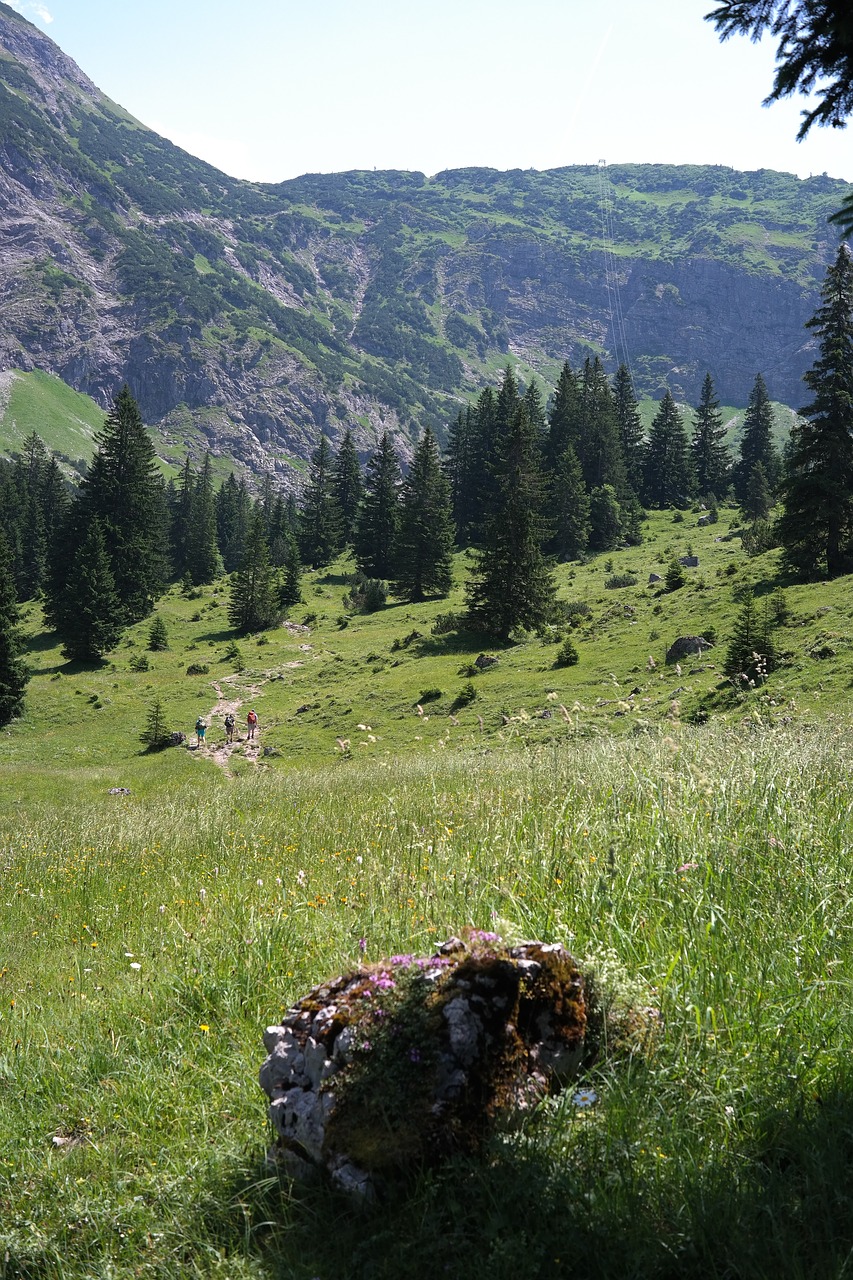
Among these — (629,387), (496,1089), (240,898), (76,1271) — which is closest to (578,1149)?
(496,1089)

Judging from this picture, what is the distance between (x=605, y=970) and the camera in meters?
3.15

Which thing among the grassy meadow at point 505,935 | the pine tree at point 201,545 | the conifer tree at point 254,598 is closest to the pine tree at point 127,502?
the conifer tree at point 254,598

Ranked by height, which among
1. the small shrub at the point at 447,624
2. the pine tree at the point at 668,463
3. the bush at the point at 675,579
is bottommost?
the small shrub at the point at 447,624

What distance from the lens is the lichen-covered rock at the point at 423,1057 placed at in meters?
2.68

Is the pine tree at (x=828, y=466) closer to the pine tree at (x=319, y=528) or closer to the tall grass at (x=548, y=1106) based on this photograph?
the tall grass at (x=548, y=1106)

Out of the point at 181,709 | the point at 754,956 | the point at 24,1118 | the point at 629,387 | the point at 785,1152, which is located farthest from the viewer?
the point at 629,387

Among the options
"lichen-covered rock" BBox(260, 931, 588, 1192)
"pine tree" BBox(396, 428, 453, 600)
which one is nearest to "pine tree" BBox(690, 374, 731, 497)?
"pine tree" BBox(396, 428, 453, 600)

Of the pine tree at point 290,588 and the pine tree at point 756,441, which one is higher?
the pine tree at point 756,441

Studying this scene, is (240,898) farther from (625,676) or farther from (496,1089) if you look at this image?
(625,676)

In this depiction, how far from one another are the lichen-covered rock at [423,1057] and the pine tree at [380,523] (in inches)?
3102

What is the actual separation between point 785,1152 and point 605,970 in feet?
2.80

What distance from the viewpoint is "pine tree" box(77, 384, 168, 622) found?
70.8 m

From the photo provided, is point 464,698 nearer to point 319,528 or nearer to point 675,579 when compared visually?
point 675,579

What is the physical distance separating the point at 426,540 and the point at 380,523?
1595 centimetres
